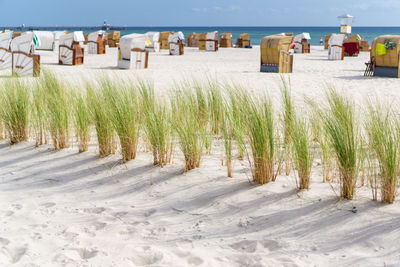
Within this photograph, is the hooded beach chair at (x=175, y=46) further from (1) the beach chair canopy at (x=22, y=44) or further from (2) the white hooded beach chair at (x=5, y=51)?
(1) the beach chair canopy at (x=22, y=44)

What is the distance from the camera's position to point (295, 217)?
2.75 m

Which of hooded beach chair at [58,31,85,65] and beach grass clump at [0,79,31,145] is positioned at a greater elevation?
hooded beach chair at [58,31,85,65]

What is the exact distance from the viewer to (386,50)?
38.0 feet

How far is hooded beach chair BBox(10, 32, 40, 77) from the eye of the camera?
33.5 ft

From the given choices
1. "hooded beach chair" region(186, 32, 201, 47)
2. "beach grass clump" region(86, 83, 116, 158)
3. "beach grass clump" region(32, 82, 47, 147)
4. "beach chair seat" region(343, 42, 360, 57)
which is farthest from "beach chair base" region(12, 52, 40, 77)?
"hooded beach chair" region(186, 32, 201, 47)

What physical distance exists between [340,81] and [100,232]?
29.3 feet

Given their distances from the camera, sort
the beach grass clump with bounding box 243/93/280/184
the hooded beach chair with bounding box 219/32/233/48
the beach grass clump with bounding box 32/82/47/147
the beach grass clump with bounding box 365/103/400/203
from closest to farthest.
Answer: the beach grass clump with bounding box 365/103/400/203 < the beach grass clump with bounding box 243/93/280/184 < the beach grass clump with bounding box 32/82/47/147 < the hooded beach chair with bounding box 219/32/233/48

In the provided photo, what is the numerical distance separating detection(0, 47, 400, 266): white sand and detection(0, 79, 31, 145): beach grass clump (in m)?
0.84

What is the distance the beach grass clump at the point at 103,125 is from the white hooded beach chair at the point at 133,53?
9145mm

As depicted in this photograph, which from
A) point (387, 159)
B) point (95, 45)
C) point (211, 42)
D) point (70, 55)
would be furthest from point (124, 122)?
point (211, 42)

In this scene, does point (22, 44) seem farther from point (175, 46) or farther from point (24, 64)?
point (175, 46)

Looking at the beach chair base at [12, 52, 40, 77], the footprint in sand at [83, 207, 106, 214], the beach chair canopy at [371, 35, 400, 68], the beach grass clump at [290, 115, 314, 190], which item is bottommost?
the footprint in sand at [83, 207, 106, 214]

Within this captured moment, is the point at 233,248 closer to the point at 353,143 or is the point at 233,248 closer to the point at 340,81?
the point at 353,143

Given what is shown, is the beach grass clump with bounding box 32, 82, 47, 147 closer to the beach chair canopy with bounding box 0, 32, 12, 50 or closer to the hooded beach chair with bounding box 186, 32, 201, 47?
the beach chair canopy with bounding box 0, 32, 12, 50
